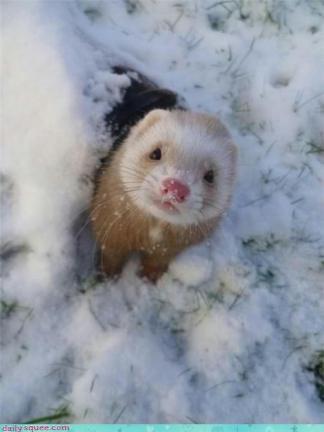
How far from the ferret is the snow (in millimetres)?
148

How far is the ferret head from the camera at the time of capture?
5.25 ft

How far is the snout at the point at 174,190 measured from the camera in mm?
1549

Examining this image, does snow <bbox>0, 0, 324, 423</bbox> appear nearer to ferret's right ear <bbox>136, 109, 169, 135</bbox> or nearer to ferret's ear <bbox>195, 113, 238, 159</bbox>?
ferret's right ear <bbox>136, 109, 169, 135</bbox>

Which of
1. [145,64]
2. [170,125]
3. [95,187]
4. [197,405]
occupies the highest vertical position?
[170,125]

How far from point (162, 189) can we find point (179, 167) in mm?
98

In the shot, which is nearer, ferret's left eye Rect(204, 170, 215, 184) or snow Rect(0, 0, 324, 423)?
ferret's left eye Rect(204, 170, 215, 184)

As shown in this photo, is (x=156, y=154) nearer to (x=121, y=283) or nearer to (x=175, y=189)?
(x=175, y=189)

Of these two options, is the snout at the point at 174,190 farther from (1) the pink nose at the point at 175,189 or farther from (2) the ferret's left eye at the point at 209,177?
(2) the ferret's left eye at the point at 209,177

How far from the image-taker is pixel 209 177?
1.73m

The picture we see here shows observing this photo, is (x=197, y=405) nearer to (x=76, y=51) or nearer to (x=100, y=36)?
(x=76, y=51)

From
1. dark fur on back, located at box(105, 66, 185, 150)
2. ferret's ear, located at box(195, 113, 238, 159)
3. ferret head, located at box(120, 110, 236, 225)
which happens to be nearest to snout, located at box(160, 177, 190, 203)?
ferret head, located at box(120, 110, 236, 225)

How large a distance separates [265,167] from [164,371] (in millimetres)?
1043

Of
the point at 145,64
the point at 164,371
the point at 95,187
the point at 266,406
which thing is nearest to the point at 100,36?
the point at 145,64

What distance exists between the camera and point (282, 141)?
2.55m
